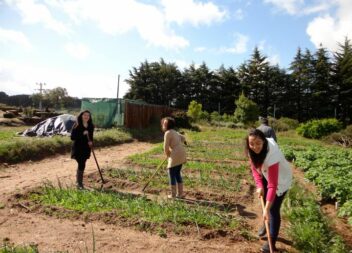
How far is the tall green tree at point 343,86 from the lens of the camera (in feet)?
126

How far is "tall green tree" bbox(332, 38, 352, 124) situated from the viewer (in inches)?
1511

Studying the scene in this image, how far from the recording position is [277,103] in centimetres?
4316

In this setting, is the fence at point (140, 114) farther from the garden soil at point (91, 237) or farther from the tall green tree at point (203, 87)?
the tall green tree at point (203, 87)

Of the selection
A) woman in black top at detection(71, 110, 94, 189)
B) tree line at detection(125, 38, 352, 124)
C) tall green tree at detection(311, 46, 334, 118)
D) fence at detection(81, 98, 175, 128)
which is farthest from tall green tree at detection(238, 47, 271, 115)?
woman in black top at detection(71, 110, 94, 189)

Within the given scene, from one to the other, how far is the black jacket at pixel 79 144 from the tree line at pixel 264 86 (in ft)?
113

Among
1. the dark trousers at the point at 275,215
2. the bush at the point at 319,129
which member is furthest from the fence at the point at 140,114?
the dark trousers at the point at 275,215

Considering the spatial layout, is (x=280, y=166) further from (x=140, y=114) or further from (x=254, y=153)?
(x=140, y=114)

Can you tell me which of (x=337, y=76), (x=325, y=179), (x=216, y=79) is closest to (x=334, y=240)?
(x=325, y=179)

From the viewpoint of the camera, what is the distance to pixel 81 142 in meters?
7.67

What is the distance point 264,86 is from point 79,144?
39203mm

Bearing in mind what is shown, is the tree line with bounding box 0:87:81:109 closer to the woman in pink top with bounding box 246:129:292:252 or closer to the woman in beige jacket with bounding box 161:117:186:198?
the woman in beige jacket with bounding box 161:117:186:198

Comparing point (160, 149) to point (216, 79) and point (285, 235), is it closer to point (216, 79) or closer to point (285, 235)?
point (285, 235)

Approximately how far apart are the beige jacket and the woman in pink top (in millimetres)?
2493

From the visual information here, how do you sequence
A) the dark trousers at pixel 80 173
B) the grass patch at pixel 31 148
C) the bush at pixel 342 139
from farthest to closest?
the bush at pixel 342 139, the grass patch at pixel 31 148, the dark trousers at pixel 80 173
